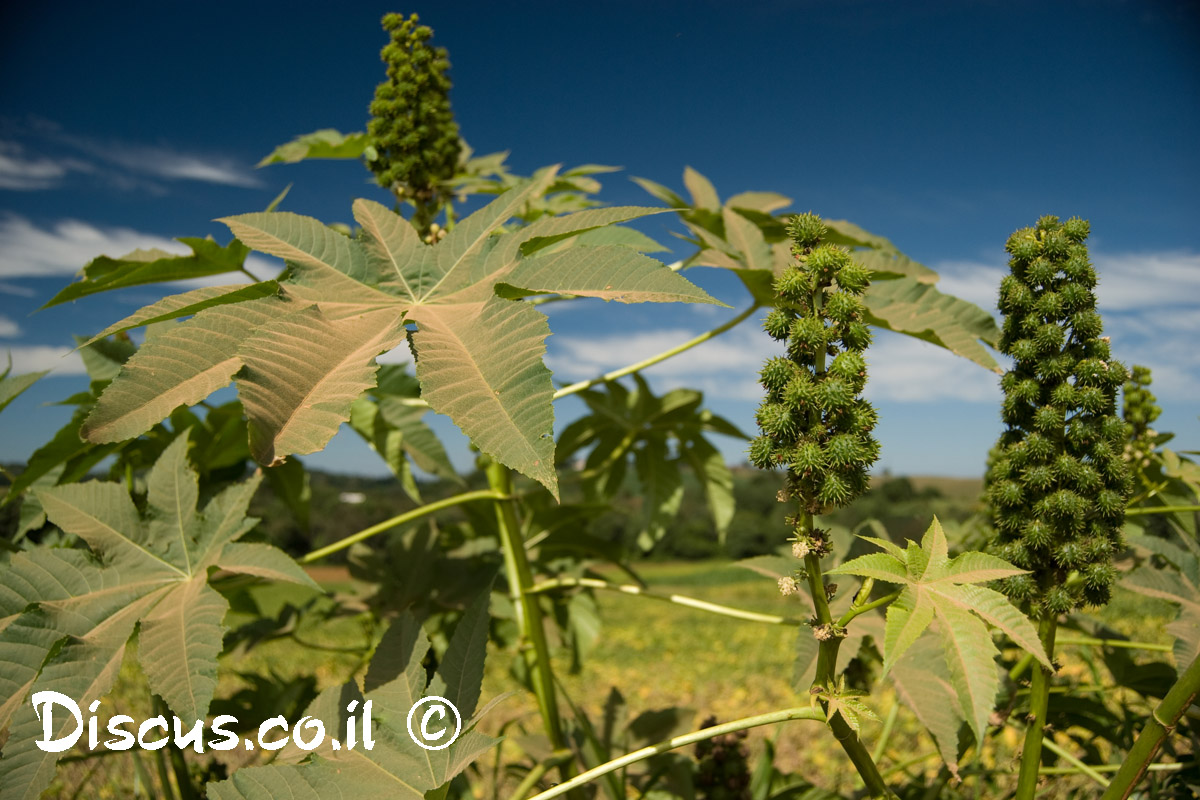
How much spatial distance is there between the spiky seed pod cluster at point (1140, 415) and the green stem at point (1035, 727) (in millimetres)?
666

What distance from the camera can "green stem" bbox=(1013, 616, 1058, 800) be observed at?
3.26ft

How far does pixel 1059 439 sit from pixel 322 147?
1.75 m

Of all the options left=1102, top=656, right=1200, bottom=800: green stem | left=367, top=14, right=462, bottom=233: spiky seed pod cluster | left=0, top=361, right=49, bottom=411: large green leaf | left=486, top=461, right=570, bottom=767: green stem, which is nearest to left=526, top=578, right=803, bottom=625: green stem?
left=486, top=461, right=570, bottom=767: green stem

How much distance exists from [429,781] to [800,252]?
2.81 ft

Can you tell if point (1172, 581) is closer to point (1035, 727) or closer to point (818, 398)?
point (1035, 727)

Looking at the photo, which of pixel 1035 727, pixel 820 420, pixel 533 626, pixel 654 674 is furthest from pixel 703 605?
pixel 654 674

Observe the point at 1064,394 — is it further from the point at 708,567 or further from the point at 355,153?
the point at 708,567

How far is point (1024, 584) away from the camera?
100 cm

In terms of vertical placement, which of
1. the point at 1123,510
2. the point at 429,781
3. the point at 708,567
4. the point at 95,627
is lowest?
the point at 708,567

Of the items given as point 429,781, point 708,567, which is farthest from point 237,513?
point 708,567

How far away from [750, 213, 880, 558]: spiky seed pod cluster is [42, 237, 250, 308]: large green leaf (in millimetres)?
1129

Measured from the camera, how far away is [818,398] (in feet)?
2.70

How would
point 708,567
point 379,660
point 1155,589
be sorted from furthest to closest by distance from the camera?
point 708,567 → point 1155,589 → point 379,660

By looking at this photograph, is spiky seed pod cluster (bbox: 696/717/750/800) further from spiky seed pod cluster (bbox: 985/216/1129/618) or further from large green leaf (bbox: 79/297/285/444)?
large green leaf (bbox: 79/297/285/444)
